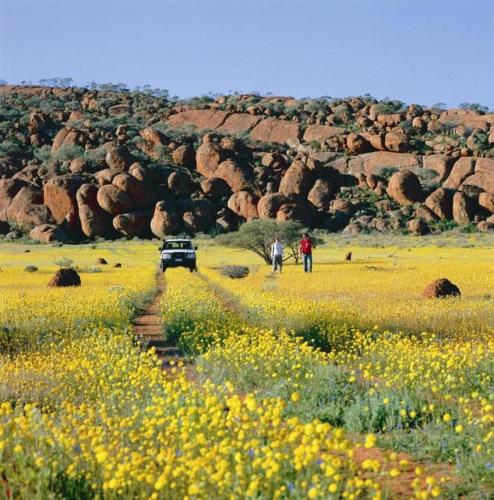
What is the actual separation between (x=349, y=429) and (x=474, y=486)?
178cm

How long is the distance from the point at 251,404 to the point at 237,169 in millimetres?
81162

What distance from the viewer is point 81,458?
5109mm

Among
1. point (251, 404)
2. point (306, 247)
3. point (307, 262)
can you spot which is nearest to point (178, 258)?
point (307, 262)

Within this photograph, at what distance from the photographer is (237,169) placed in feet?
280

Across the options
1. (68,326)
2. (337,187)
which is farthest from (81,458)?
(337,187)

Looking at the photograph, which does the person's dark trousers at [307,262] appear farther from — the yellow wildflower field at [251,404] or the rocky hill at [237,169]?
the rocky hill at [237,169]

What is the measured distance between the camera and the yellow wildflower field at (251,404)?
462 cm

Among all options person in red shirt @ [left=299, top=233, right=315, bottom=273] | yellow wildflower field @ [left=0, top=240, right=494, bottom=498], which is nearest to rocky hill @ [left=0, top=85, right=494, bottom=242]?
person in red shirt @ [left=299, top=233, right=315, bottom=273]

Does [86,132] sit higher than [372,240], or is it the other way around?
[86,132]

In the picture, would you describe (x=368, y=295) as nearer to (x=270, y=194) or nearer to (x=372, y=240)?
(x=372, y=240)

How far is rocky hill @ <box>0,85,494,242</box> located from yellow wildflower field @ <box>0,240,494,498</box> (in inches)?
2302

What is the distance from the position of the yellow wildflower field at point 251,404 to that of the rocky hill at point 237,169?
192 feet

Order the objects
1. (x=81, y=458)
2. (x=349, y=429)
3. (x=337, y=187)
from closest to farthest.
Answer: (x=81, y=458) → (x=349, y=429) → (x=337, y=187)

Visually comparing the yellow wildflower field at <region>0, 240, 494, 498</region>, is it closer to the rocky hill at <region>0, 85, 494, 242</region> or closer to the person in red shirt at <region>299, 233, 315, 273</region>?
the person in red shirt at <region>299, 233, 315, 273</region>
